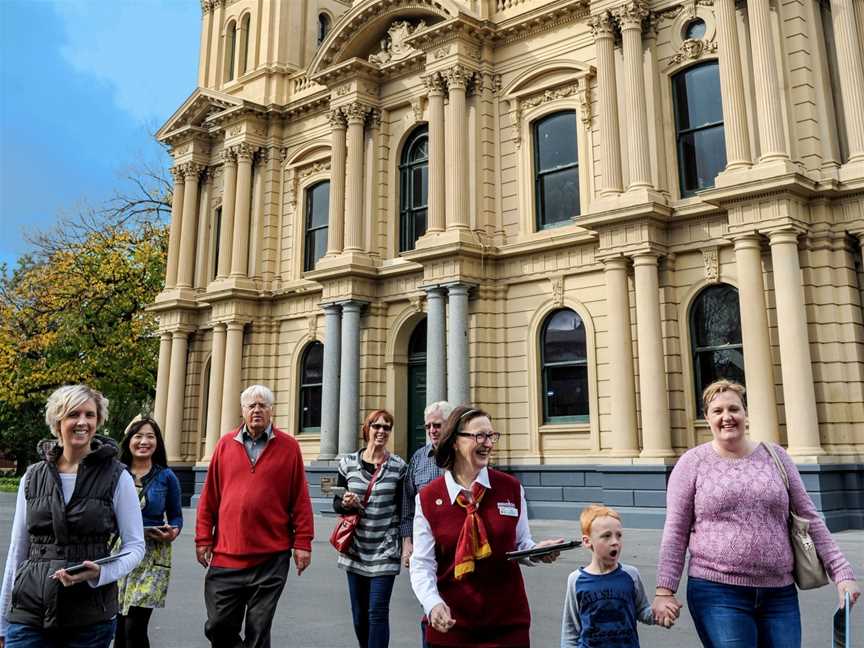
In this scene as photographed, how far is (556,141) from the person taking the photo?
19.9 metres

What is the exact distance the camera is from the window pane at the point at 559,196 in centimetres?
1939

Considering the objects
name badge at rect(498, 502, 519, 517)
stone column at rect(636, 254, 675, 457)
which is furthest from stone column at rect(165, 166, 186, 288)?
name badge at rect(498, 502, 519, 517)

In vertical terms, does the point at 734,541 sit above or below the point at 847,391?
below

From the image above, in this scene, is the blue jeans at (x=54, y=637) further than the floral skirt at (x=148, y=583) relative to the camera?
No

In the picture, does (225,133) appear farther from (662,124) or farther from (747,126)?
(747,126)

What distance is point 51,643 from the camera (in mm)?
4027

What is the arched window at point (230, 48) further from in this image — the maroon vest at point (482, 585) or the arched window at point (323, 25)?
the maroon vest at point (482, 585)

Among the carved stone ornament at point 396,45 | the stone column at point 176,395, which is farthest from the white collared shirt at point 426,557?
the stone column at point 176,395

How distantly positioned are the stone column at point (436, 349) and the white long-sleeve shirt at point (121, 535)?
15.2 meters

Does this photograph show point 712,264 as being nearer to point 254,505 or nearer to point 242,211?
point 254,505

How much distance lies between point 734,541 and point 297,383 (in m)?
21.1

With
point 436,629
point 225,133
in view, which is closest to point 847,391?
point 436,629

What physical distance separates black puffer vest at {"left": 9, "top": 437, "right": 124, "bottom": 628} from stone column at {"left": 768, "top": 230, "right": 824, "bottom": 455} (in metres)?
13.0

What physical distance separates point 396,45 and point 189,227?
10.0 m
